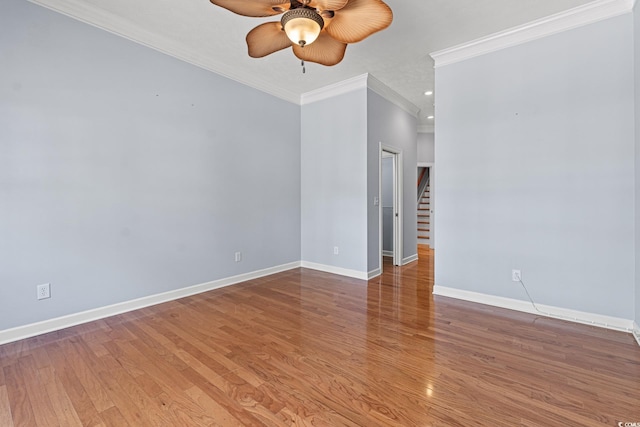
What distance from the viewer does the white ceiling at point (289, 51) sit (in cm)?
270

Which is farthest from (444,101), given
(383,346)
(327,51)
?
(383,346)

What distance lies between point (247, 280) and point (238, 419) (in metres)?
2.75

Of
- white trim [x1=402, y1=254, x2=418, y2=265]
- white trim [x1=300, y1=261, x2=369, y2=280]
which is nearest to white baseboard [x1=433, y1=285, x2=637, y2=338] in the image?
white trim [x1=300, y1=261, x2=369, y2=280]

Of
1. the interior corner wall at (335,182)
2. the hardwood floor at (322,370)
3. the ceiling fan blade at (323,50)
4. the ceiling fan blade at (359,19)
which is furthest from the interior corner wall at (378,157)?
the ceiling fan blade at (359,19)

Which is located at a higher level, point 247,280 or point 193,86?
point 193,86

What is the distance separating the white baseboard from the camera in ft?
8.76

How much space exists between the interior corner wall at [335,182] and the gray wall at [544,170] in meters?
1.15

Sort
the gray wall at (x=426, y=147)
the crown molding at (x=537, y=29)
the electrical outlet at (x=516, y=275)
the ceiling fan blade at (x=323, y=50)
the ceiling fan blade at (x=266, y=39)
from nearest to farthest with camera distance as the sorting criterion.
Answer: the ceiling fan blade at (x=266, y=39), the ceiling fan blade at (x=323, y=50), the crown molding at (x=537, y=29), the electrical outlet at (x=516, y=275), the gray wall at (x=426, y=147)

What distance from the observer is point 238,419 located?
5.23ft

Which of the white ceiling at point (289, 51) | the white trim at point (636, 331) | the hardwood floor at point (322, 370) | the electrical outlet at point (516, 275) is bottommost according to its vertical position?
the hardwood floor at point (322, 370)

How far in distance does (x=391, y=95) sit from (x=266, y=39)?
10.7ft

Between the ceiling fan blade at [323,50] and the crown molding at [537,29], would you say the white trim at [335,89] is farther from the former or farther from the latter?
the ceiling fan blade at [323,50]

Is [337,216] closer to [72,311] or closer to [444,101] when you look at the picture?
[444,101]

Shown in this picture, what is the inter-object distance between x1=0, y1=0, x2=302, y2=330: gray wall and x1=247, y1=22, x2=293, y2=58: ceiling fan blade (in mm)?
1747
